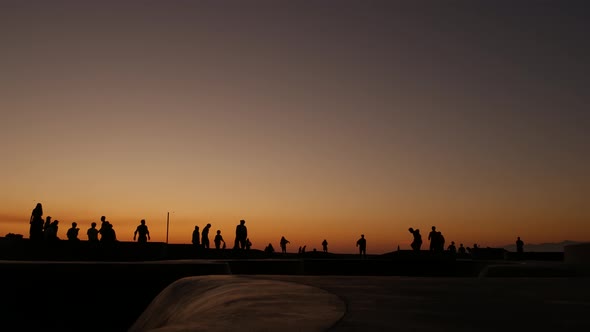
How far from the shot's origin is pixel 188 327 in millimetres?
3270

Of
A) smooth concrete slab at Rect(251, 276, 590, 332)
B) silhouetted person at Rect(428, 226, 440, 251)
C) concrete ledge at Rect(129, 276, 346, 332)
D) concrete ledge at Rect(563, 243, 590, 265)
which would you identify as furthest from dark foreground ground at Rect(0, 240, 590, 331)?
silhouetted person at Rect(428, 226, 440, 251)

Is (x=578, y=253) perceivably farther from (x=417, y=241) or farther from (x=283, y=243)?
(x=283, y=243)

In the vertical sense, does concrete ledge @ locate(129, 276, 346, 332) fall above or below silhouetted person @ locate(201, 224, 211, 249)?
below

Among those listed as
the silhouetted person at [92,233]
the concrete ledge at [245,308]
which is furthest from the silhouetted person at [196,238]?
the concrete ledge at [245,308]

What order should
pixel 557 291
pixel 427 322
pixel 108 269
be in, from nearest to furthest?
1. pixel 427 322
2. pixel 557 291
3. pixel 108 269

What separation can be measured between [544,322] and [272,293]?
2.36m

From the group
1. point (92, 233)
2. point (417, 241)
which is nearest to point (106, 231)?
point (92, 233)

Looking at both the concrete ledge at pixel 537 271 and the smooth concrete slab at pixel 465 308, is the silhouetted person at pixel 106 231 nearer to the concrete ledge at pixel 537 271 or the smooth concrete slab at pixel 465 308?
the concrete ledge at pixel 537 271

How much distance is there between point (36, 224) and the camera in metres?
18.3

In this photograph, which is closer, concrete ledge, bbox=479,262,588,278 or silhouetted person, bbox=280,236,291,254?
concrete ledge, bbox=479,262,588,278

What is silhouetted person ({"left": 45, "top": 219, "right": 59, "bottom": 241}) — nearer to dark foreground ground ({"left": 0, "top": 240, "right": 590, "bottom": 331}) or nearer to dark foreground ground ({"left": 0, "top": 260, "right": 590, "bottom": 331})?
dark foreground ground ({"left": 0, "top": 240, "right": 590, "bottom": 331})

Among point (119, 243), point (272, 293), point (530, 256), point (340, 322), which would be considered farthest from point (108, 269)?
point (530, 256)

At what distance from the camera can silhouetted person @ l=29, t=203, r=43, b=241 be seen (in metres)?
18.1

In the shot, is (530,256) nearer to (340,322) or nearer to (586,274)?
(586,274)
